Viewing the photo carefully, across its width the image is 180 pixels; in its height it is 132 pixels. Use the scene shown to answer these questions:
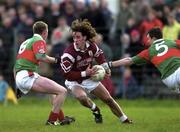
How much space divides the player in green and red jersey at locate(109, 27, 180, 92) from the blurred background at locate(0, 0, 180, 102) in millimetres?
7968

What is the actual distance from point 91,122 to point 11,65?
10398mm

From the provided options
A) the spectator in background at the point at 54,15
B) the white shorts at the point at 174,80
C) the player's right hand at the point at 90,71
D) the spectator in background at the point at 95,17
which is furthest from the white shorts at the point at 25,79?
the spectator in background at the point at 54,15

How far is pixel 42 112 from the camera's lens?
20234mm

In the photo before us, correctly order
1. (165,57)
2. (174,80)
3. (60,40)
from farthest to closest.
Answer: (60,40) < (165,57) < (174,80)

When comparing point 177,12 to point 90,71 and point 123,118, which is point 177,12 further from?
point 90,71

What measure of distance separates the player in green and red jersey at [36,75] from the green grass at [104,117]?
1.70ft

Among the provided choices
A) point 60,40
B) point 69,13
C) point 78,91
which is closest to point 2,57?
point 60,40

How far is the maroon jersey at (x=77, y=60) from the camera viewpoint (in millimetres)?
15250

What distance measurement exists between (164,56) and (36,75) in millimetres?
2841

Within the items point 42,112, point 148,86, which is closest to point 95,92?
point 42,112

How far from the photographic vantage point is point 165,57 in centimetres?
1477

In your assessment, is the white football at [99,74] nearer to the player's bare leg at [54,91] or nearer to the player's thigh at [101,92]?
the player's thigh at [101,92]

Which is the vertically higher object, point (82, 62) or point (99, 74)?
point (82, 62)

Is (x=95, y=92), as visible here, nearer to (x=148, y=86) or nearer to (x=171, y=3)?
(x=148, y=86)
